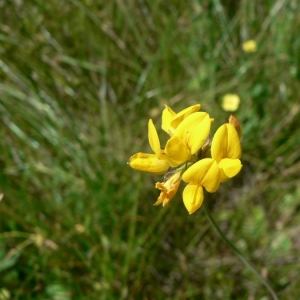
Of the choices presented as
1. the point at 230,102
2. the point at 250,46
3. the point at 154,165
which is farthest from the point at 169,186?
the point at 250,46

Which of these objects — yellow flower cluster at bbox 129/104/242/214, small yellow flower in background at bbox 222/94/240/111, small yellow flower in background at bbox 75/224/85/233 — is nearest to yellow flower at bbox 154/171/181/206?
yellow flower cluster at bbox 129/104/242/214

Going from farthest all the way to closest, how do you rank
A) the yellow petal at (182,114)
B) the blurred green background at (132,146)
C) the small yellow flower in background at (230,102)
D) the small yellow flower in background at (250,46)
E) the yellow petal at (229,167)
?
the small yellow flower in background at (250,46)
the small yellow flower in background at (230,102)
the blurred green background at (132,146)
the yellow petal at (182,114)
the yellow petal at (229,167)

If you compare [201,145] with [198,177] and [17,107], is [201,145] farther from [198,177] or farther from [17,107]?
[17,107]

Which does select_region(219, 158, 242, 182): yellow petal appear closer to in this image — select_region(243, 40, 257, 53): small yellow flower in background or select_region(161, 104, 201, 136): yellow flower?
select_region(161, 104, 201, 136): yellow flower

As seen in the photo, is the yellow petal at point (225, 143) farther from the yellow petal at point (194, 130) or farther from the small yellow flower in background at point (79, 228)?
the small yellow flower in background at point (79, 228)

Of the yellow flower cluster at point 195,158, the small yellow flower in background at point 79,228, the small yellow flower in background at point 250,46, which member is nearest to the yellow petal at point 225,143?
the yellow flower cluster at point 195,158

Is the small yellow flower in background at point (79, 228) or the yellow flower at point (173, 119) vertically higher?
the small yellow flower in background at point (79, 228)

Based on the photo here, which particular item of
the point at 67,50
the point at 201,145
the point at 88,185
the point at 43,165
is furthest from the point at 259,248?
the point at 67,50
